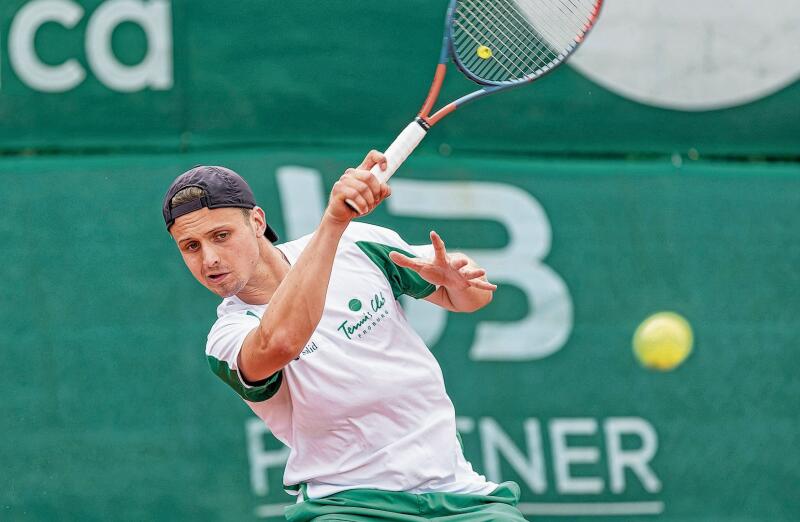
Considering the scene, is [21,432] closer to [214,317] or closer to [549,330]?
[214,317]

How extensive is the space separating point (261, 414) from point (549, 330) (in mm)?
2096

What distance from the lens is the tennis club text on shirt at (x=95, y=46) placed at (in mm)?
4926

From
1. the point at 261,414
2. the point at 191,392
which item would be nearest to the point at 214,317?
the point at 191,392

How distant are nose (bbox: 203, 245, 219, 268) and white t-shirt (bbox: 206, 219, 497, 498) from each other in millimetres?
155

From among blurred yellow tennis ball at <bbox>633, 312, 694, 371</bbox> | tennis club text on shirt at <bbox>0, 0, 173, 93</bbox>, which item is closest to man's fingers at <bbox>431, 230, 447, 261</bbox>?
blurred yellow tennis ball at <bbox>633, 312, 694, 371</bbox>

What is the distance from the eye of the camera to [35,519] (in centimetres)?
484

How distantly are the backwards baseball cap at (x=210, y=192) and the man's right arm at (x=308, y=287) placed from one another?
1.31ft

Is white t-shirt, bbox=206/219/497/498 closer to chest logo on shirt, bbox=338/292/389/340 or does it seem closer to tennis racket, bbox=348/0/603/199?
chest logo on shirt, bbox=338/292/389/340

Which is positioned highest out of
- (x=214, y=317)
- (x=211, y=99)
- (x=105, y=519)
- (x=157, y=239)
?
(x=211, y=99)

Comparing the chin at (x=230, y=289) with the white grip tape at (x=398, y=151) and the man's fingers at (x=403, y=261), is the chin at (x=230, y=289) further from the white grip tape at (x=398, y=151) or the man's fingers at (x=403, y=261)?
the white grip tape at (x=398, y=151)

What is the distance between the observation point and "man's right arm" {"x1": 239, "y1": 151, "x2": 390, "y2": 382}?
2.67 metres

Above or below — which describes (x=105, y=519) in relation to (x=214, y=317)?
below

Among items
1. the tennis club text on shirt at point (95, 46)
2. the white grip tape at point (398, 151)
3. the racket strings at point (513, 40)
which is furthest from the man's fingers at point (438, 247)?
the tennis club text on shirt at point (95, 46)

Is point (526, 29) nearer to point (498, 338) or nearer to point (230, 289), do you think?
point (230, 289)
